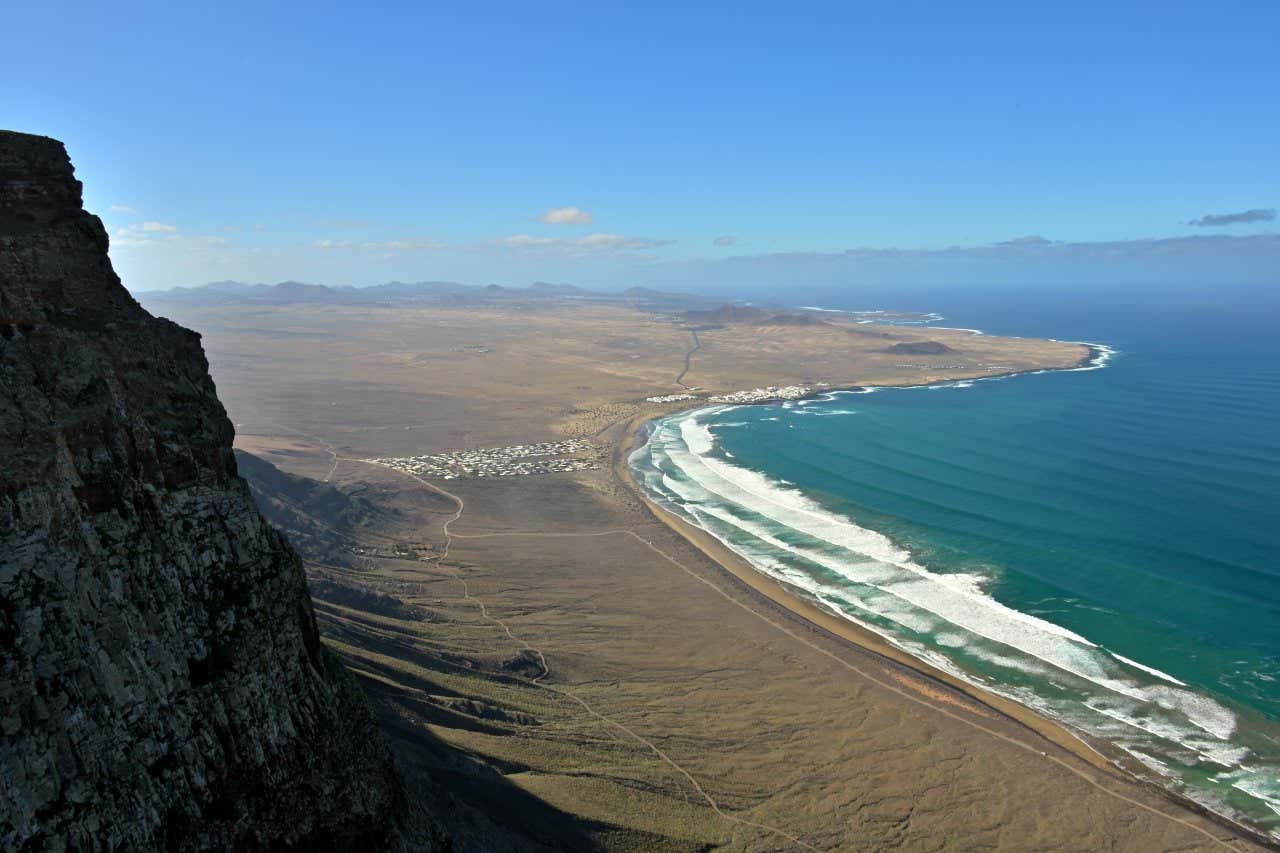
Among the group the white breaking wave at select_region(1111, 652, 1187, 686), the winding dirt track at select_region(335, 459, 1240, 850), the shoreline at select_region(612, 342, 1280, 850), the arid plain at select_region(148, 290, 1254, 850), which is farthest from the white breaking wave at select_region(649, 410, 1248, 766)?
the winding dirt track at select_region(335, 459, 1240, 850)

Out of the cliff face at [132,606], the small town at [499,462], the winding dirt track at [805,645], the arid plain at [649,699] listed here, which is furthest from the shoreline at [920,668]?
the cliff face at [132,606]

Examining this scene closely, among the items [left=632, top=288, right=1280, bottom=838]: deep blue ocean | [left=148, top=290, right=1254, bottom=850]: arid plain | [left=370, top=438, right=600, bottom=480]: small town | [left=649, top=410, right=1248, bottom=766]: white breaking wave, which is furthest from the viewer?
[left=370, top=438, right=600, bottom=480]: small town

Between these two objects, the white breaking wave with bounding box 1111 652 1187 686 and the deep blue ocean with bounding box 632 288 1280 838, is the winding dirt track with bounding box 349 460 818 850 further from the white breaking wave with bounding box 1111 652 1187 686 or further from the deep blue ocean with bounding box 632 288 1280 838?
the white breaking wave with bounding box 1111 652 1187 686

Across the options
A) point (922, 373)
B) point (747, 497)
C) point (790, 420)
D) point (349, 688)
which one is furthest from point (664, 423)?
point (349, 688)

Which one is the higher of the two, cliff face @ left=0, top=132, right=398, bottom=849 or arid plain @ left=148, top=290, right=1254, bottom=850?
cliff face @ left=0, top=132, right=398, bottom=849

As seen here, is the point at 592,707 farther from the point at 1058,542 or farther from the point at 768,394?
the point at 768,394

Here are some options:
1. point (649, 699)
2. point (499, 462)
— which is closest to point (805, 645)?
point (649, 699)
